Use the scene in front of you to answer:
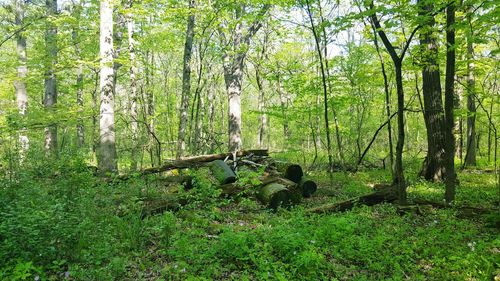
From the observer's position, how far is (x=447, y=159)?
23.1ft

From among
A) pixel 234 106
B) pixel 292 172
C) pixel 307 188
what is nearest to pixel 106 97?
pixel 234 106

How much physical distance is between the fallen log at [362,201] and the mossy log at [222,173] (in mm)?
2416

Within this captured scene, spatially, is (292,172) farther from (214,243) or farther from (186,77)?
(186,77)

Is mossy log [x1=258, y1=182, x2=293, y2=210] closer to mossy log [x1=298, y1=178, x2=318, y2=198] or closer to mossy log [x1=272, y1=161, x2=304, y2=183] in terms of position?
mossy log [x1=298, y1=178, x2=318, y2=198]

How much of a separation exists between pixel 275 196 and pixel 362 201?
2.04 meters

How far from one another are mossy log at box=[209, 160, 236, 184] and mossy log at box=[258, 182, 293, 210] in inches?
42.5

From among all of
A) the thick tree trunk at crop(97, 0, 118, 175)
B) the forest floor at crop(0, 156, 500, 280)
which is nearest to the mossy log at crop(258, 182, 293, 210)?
the forest floor at crop(0, 156, 500, 280)

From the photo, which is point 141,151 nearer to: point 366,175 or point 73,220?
point 73,220

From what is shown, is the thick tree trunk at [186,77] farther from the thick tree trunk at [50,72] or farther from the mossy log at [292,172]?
the thick tree trunk at [50,72]

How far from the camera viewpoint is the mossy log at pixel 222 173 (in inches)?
333

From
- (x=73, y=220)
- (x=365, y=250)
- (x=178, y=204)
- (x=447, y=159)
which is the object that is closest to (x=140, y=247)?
(x=73, y=220)

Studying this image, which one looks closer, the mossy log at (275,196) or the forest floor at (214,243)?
the forest floor at (214,243)

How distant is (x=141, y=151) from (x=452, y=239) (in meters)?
9.72

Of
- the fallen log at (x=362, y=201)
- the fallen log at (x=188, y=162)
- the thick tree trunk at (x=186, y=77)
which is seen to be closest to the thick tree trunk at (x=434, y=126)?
the fallen log at (x=362, y=201)
